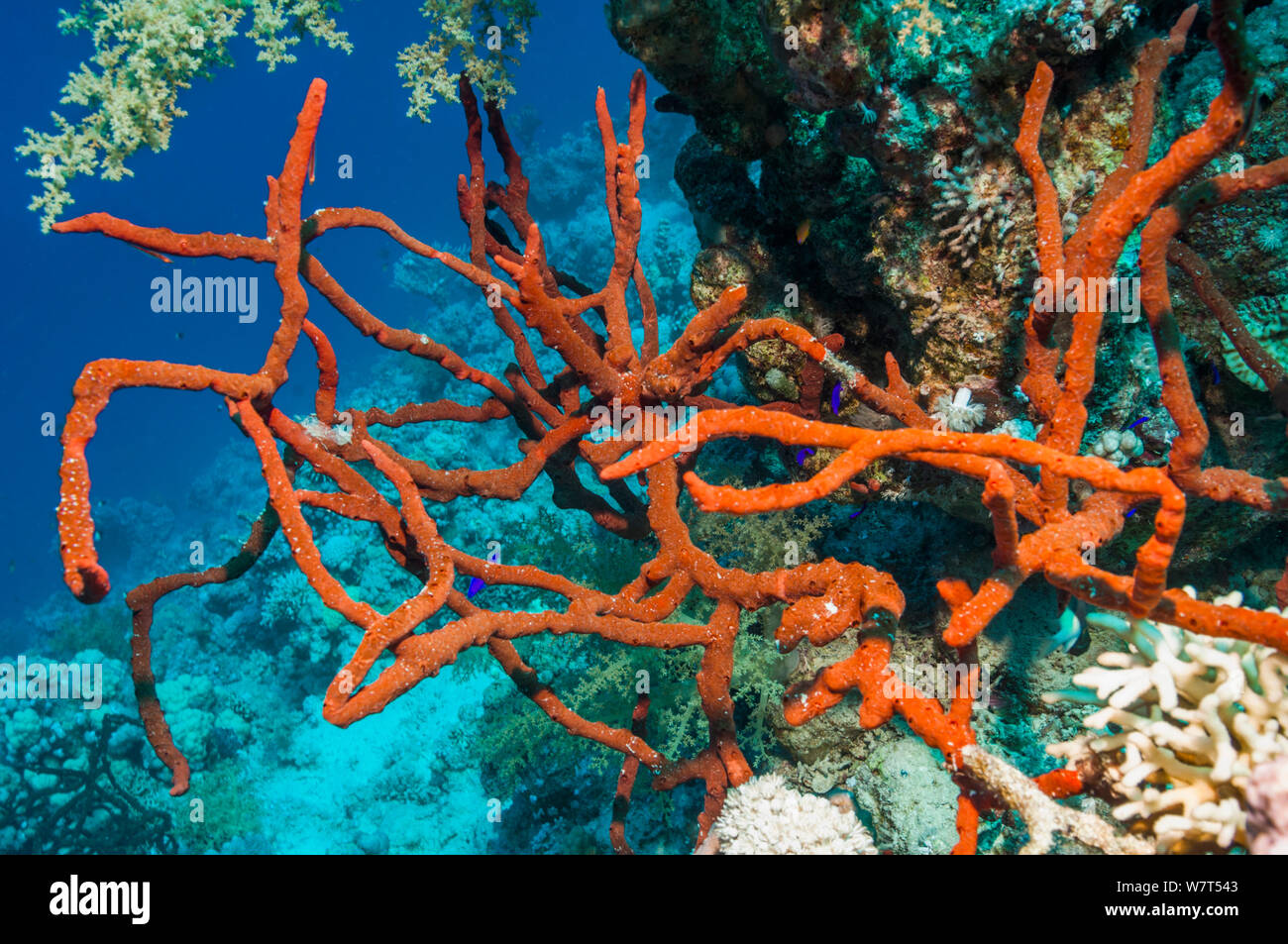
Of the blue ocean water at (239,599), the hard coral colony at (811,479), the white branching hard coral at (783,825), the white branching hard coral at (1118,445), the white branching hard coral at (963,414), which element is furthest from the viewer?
the blue ocean water at (239,599)

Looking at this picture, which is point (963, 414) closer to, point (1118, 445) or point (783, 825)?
point (1118, 445)

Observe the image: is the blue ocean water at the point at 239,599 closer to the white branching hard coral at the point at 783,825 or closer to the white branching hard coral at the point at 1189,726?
the white branching hard coral at the point at 783,825

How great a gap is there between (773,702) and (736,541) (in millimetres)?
1148

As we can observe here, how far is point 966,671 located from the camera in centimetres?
234

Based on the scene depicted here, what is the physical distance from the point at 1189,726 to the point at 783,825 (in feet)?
5.40

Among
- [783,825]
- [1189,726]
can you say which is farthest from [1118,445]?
[783,825]

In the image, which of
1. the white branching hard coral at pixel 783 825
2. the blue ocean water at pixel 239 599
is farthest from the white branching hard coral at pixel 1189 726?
the blue ocean water at pixel 239 599

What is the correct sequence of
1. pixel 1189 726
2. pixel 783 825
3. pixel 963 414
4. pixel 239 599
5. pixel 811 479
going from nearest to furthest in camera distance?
pixel 811 479 < pixel 1189 726 < pixel 783 825 < pixel 963 414 < pixel 239 599

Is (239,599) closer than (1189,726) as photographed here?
No

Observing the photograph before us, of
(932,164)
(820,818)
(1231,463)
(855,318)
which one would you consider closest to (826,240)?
(855,318)

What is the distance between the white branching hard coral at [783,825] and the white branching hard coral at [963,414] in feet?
6.78

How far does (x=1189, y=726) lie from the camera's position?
6.77 ft

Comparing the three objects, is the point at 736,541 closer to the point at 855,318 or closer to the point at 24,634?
the point at 855,318

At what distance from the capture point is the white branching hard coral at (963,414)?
3.27m
